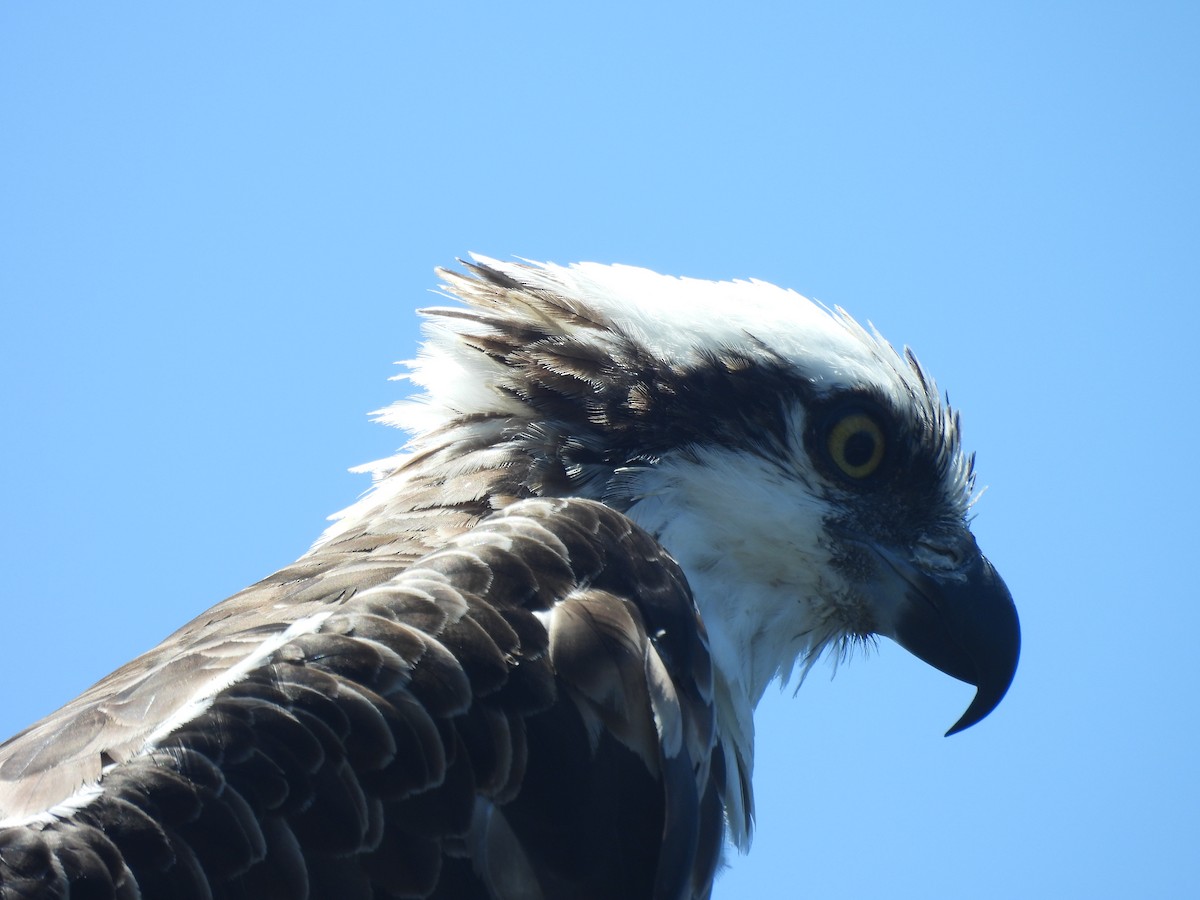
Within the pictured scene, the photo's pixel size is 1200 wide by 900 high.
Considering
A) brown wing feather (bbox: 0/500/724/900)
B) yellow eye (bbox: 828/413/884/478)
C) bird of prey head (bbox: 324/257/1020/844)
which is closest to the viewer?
brown wing feather (bbox: 0/500/724/900)

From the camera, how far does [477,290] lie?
16.0ft

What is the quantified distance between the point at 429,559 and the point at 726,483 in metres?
1.19

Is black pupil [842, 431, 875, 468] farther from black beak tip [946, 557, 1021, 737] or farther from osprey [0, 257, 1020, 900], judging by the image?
black beak tip [946, 557, 1021, 737]

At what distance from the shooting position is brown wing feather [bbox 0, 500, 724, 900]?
119 inches

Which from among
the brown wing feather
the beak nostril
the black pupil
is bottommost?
the brown wing feather

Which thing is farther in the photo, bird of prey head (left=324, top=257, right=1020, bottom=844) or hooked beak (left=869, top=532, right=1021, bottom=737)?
hooked beak (left=869, top=532, right=1021, bottom=737)

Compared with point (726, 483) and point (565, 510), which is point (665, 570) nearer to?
point (565, 510)

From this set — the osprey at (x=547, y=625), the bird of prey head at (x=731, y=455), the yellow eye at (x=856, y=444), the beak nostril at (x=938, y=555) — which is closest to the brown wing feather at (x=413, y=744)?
the osprey at (x=547, y=625)

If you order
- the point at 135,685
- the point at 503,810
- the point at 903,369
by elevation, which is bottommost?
the point at 503,810

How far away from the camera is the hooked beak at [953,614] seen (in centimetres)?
469

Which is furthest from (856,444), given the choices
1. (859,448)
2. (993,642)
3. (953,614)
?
(993,642)

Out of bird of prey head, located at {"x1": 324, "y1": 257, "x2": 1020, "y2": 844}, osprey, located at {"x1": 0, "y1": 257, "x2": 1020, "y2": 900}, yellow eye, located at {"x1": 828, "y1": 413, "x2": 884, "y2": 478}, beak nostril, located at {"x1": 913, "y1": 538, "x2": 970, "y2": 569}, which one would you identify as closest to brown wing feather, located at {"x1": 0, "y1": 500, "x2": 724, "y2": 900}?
osprey, located at {"x1": 0, "y1": 257, "x2": 1020, "y2": 900}

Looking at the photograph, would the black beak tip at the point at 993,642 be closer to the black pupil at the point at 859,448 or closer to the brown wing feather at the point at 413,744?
the black pupil at the point at 859,448

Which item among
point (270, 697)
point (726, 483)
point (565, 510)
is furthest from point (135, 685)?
point (726, 483)
